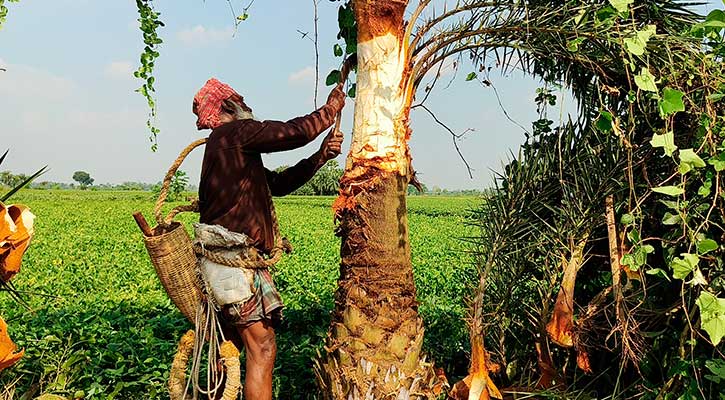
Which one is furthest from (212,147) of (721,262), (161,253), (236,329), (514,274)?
(721,262)

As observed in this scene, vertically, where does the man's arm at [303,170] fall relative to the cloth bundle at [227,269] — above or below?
above

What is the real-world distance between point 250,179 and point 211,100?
1.75 ft

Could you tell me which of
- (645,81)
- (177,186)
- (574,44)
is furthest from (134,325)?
(645,81)

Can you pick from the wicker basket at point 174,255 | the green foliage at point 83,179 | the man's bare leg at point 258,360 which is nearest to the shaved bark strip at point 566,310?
the man's bare leg at point 258,360

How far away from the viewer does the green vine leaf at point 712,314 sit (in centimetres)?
252

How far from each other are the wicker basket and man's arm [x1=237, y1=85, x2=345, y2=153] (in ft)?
1.43

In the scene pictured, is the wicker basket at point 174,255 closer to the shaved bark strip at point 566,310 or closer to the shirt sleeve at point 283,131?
the shirt sleeve at point 283,131

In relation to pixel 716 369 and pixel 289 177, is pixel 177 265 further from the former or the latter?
pixel 716 369

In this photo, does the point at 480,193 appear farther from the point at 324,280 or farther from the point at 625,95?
the point at 324,280

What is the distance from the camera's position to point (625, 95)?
342 cm

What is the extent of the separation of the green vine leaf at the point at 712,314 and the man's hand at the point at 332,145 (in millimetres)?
2033

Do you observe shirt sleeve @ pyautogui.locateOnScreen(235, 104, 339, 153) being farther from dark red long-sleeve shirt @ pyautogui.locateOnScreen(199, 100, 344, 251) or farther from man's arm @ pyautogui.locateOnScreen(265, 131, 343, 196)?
man's arm @ pyautogui.locateOnScreen(265, 131, 343, 196)

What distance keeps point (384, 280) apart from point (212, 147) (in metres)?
1.18

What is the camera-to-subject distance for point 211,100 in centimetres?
374
